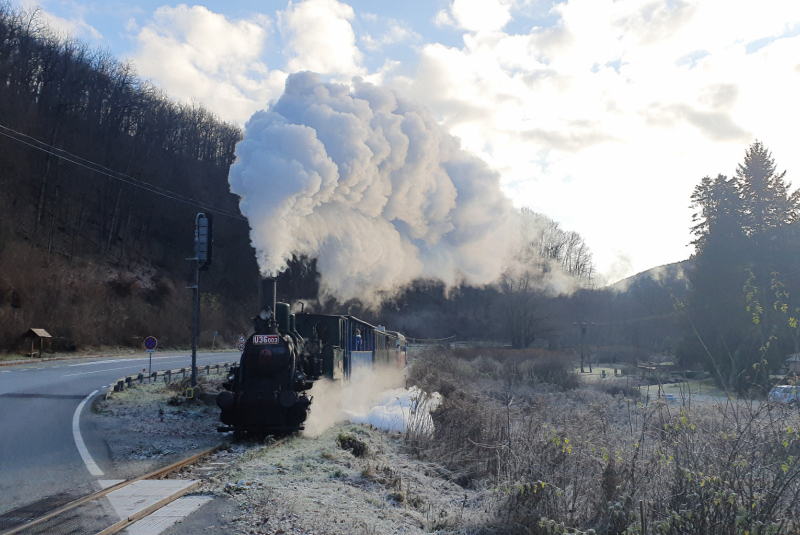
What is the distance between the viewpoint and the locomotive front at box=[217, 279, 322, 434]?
11922 millimetres

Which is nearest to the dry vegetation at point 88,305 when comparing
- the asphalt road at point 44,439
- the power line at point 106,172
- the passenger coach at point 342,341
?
the power line at point 106,172

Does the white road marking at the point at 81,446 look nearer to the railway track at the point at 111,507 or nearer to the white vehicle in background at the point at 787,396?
the railway track at the point at 111,507

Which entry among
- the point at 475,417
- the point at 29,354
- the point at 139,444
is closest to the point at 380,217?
the point at 475,417

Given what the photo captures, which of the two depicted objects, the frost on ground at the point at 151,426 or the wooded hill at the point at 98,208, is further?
the wooded hill at the point at 98,208

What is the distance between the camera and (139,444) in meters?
11.2

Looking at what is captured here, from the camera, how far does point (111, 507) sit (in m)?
6.72

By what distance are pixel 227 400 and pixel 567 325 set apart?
158 feet

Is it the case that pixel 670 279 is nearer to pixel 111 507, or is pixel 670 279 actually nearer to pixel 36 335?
pixel 36 335

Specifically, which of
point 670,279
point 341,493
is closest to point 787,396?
point 341,493

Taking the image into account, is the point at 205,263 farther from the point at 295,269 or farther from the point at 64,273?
the point at 64,273

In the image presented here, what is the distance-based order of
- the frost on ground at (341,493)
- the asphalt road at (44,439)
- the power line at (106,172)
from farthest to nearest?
the power line at (106,172)
the asphalt road at (44,439)
the frost on ground at (341,493)

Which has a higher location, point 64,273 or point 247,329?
point 64,273

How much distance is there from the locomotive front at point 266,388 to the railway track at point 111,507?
3165 mm

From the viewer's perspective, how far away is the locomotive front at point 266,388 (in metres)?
11.9
